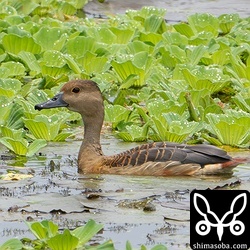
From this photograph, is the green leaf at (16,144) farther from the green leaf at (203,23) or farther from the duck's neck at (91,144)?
the green leaf at (203,23)

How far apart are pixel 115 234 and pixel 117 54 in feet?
17.4

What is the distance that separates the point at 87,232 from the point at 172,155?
2.75 metres

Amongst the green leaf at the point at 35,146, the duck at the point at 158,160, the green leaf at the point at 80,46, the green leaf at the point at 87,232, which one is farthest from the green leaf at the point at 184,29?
the green leaf at the point at 87,232

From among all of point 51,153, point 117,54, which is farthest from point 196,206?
point 117,54

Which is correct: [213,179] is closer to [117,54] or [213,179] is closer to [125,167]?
[125,167]

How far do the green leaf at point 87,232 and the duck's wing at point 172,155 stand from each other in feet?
8.50

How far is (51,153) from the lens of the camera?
10375 mm

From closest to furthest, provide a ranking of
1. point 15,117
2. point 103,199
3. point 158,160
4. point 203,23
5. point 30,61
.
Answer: point 103,199
point 158,160
point 15,117
point 30,61
point 203,23

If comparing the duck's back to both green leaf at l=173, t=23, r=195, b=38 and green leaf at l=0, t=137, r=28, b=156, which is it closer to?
green leaf at l=0, t=137, r=28, b=156

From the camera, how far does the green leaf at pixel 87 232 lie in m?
7.30

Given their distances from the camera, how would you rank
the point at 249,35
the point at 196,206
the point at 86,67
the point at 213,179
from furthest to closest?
the point at 249,35, the point at 86,67, the point at 213,179, the point at 196,206

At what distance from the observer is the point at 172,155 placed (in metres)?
9.96

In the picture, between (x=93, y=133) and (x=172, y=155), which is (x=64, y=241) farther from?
(x=93, y=133)

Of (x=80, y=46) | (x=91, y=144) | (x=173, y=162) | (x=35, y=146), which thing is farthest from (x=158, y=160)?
(x=80, y=46)
